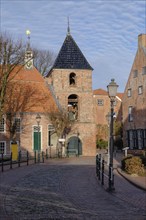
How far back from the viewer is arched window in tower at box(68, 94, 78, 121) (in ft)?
150

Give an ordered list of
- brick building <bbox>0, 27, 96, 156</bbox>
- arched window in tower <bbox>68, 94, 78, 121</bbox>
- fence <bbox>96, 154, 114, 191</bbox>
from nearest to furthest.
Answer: fence <bbox>96, 154, 114, 191</bbox>, brick building <bbox>0, 27, 96, 156</bbox>, arched window in tower <bbox>68, 94, 78, 121</bbox>

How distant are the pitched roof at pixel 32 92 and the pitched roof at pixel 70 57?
3.09m

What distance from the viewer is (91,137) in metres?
45.2

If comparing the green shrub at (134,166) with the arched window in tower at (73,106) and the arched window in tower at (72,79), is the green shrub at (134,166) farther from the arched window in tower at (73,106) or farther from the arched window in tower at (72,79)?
the arched window in tower at (72,79)

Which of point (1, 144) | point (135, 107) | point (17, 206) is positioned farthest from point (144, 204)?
point (135, 107)

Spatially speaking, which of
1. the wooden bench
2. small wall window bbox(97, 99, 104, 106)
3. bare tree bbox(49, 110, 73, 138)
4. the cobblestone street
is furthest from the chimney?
the cobblestone street

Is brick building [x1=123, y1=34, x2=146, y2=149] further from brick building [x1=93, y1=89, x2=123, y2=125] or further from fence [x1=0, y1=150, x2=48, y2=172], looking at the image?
brick building [x1=93, y1=89, x2=123, y2=125]

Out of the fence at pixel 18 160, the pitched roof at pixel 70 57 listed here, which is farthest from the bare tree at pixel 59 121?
the pitched roof at pixel 70 57

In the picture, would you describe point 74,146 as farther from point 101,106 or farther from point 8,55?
point 101,106

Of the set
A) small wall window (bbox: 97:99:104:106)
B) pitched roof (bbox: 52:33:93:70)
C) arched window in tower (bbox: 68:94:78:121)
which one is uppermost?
pitched roof (bbox: 52:33:93:70)

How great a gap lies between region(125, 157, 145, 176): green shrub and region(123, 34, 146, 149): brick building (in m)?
22.8

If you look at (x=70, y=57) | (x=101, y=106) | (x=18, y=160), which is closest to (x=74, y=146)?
(x=70, y=57)

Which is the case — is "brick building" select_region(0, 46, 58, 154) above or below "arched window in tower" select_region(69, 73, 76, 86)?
below

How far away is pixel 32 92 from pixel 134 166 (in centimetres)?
2824
